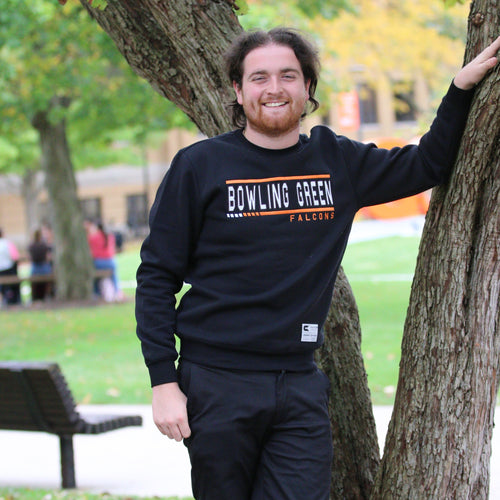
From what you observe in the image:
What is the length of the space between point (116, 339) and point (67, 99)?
8.42 m

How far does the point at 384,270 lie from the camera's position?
69.2 feet

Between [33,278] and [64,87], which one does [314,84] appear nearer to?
[64,87]

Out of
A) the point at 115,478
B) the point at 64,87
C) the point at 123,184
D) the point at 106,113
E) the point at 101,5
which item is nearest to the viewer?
the point at 101,5

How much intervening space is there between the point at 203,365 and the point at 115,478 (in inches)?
148

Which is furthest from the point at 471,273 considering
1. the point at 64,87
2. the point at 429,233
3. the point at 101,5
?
the point at 64,87

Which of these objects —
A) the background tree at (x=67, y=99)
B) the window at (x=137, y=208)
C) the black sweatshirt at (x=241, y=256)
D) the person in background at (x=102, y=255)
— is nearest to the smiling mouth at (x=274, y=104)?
the black sweatshirt at (x=241, y=256)

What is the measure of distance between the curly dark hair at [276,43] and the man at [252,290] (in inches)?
0.5

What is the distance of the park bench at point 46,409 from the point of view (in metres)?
5.88

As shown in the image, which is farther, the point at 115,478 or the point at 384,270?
the point at 384,270

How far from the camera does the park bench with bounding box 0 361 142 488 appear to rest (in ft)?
19.3

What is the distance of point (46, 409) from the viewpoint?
609 cm

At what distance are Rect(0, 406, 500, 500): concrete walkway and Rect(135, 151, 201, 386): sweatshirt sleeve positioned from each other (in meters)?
3.01

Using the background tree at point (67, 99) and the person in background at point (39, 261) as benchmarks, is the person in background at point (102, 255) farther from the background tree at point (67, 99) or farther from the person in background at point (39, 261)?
the person in background at point (39, 261)

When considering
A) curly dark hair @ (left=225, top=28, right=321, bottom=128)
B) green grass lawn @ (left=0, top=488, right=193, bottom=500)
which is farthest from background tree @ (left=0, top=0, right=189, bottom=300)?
curly dark hair @ (left=225, top=28, right=321, bottom=128)
